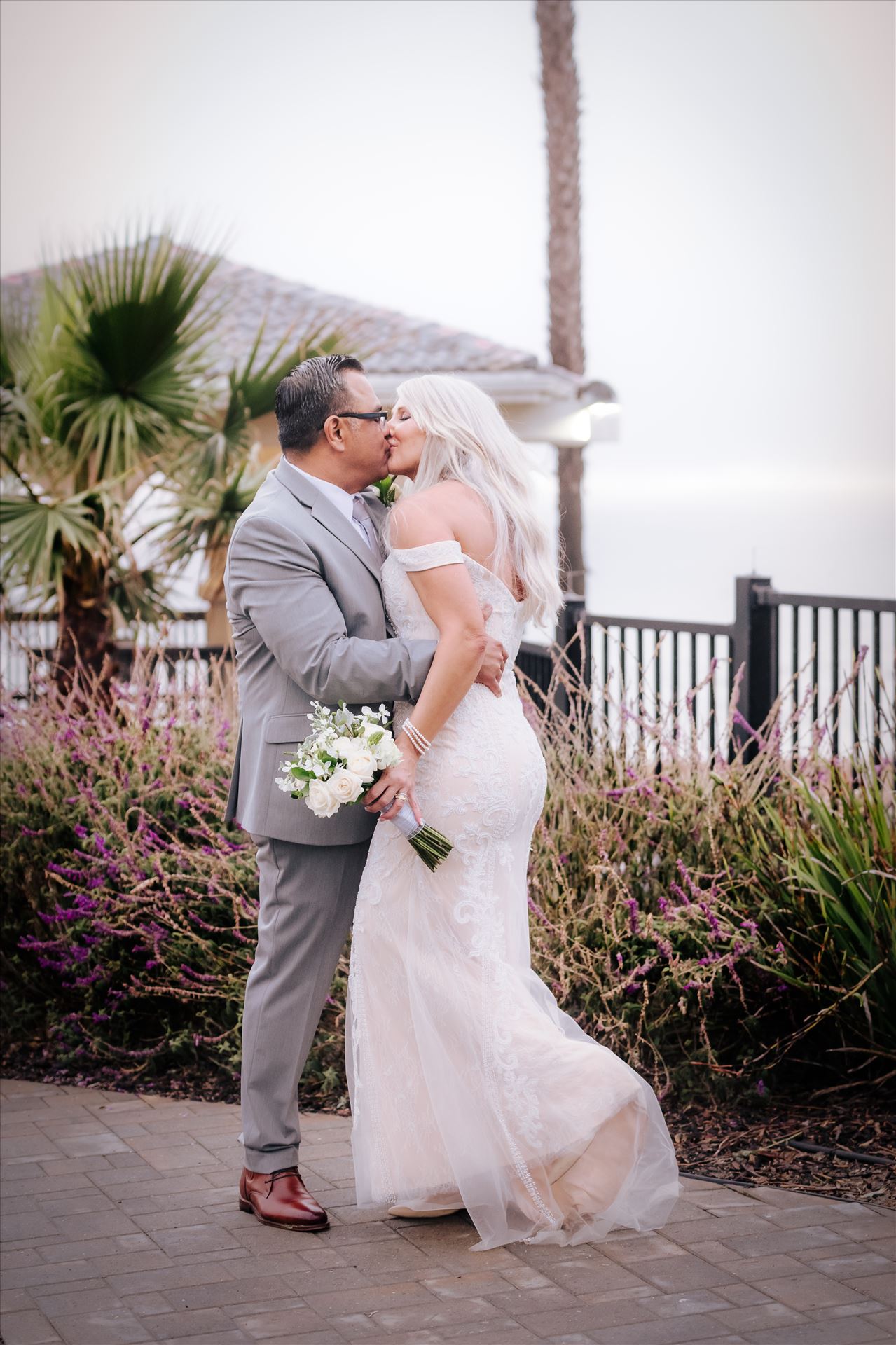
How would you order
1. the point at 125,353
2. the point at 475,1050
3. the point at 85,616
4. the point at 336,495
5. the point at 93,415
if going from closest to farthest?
1. the point at 475,1050
2. the point at 336,495
3. the point at 125,353
4. the point at 93,415
5. the point at 85,616

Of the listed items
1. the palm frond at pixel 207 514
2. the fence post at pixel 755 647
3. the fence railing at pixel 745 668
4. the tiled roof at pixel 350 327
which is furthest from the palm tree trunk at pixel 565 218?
the fence post at pixel 755 647

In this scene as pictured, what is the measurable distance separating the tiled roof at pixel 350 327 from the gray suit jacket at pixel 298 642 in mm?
12595

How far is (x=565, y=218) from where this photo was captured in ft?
69.5

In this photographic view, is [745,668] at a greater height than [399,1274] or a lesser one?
greater

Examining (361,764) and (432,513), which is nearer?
(361,764)

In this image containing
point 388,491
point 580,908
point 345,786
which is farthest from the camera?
point 580,908

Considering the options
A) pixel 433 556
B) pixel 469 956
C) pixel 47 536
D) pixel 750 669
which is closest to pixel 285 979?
pixel 469 956

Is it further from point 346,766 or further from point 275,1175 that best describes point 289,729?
point 275,1175

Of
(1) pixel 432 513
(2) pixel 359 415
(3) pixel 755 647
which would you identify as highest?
(2) pixel 359 415

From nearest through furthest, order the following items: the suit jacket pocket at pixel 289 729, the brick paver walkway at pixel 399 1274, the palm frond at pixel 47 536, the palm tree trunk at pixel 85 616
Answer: the brick paver walkway at pixel 399 1274
the suit jacket pocket at pixel 289 729
the palm frond at pixel 47 536
the palm tree trunk at pixel 85 616

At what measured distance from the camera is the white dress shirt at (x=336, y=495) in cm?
412

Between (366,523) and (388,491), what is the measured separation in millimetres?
200

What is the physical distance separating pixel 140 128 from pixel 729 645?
21.5 m

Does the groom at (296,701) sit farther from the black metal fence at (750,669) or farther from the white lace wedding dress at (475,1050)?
the black metal fence at (750,669)
